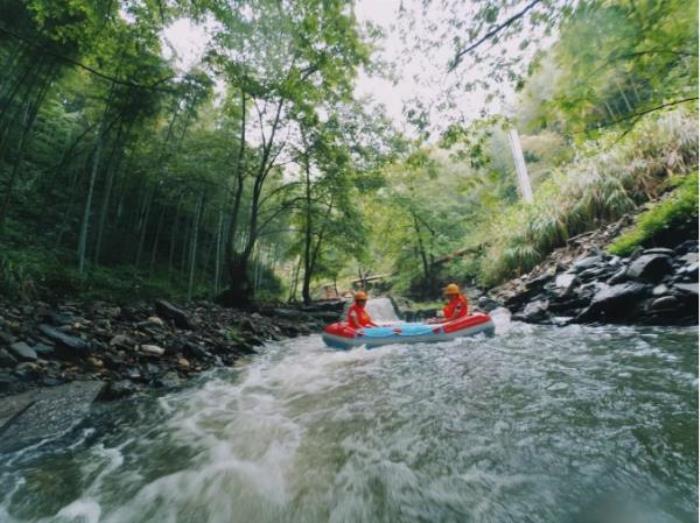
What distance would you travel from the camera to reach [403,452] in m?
2.16

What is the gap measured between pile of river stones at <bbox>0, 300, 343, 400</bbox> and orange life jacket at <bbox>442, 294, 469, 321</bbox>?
399 cm

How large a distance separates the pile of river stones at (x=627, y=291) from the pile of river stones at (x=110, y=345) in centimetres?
582

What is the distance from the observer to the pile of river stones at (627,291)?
426 centimetres

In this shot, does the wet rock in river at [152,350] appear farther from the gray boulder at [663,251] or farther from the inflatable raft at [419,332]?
the gray boulder at [663,251]

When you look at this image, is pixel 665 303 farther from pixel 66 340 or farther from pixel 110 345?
pixel 66 340

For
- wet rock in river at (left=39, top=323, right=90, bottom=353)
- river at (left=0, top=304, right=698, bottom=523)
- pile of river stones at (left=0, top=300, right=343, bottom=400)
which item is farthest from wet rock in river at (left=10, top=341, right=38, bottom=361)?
river at (left=0, top=304, right=698, bottom=523)

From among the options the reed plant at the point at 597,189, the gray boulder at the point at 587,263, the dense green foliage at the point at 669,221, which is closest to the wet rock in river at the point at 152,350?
the gray boulder at the point at 587,263

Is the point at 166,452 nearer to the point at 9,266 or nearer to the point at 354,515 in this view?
the point at 354,515

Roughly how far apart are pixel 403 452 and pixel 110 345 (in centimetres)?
392

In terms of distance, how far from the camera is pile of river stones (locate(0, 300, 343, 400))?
3248 mm

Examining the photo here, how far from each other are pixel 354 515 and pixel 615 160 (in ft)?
A: 34.1

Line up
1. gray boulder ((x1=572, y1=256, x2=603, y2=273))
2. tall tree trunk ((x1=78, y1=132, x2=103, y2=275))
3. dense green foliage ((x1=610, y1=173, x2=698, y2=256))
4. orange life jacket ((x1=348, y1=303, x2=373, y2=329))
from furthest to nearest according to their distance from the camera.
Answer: tall tree trunk ((x1=78, y1=132, x2=103, y2=275))
orange life jacket ((x1=348, y1=303, x2=373, y2=329))
gray boulder ((x1=572, y1=256, x2=603, y2=273))
dense green foliage ((x1=610, y1=173, x2=698, y2=256))

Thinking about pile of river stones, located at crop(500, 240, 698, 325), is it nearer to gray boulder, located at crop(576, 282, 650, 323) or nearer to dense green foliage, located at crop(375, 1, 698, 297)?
gray boulder, located at crop(576, 282, 650, 323)

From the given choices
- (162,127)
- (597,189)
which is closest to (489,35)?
(597,189)
